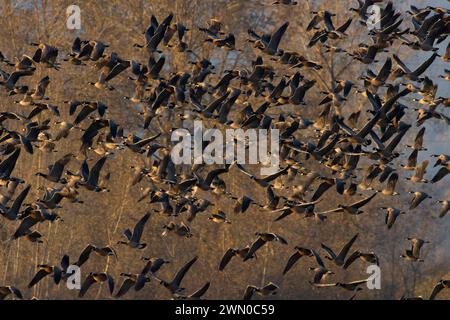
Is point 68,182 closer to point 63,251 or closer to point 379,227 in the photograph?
point 63,251

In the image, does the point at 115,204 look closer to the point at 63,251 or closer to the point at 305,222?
the point at 63,251

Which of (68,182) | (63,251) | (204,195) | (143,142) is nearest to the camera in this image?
(143,142)

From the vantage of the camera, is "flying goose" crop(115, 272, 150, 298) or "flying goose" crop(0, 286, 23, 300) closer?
"flying goose" crop(0, 286, 23, 300)

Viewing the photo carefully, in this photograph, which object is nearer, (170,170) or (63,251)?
(170,170)

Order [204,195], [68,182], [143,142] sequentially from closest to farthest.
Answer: [143,142] < [68,182] < [204,195]

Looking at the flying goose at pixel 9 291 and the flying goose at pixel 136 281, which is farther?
the flying goose at pixel 136 281

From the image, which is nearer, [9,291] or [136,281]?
[9,291]

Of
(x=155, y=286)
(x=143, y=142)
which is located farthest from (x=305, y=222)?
(x=143, y=142)

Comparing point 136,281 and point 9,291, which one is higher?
point 9,291

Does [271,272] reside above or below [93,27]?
below

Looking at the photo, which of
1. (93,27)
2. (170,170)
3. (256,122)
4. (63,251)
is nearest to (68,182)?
(170,170)

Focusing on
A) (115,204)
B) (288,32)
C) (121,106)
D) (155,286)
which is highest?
(288,32)
